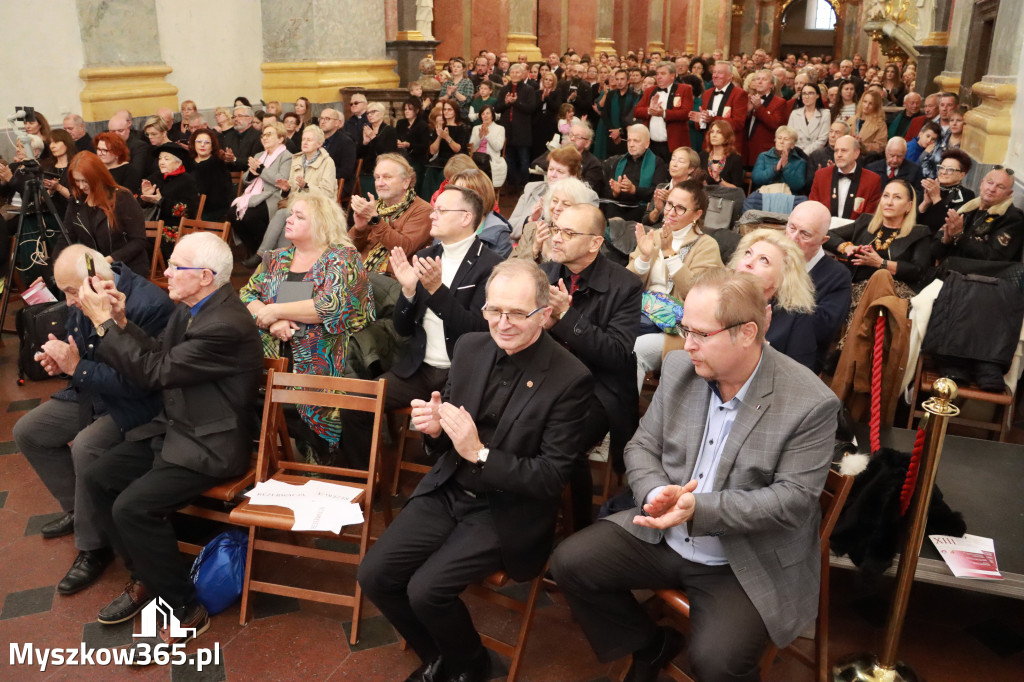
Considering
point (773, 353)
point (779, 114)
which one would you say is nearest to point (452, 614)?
point (773, 353)

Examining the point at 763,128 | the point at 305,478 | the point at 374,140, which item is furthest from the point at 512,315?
the point at 763,128

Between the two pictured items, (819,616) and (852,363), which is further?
(852,363)

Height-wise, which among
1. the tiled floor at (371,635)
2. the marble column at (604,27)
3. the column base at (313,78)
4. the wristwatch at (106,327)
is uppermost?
the marble column at (604,27)

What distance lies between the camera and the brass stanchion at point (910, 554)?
264cm

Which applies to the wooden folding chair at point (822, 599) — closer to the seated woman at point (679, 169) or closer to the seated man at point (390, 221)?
the seated man at point (390, 221)

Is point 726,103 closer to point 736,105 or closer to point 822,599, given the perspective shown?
point 736,105

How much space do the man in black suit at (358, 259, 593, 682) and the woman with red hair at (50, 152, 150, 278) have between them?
3585 millimetres

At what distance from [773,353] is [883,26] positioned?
20.5m

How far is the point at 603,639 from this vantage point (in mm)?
2803

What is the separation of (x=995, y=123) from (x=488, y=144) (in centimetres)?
514

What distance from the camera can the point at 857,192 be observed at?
19.9ft

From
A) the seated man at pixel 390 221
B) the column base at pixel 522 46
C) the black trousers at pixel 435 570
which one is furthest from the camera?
the column base at pixel 522 46

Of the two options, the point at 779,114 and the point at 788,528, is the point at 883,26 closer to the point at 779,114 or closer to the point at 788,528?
the point at 779,114

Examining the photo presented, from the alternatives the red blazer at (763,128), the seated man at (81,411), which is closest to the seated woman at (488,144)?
the red blazer at (763,128)
